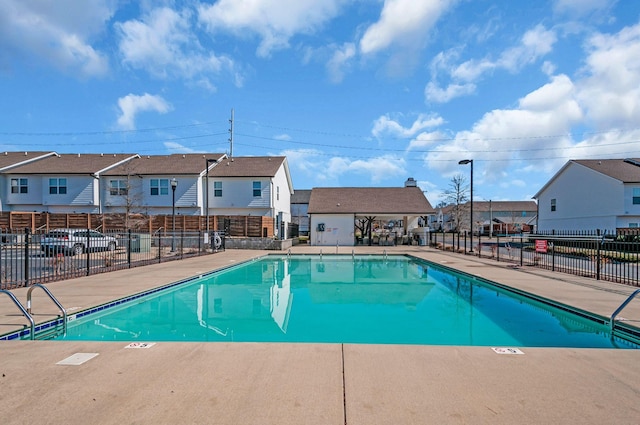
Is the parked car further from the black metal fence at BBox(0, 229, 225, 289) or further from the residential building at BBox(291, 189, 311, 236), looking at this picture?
the residential building at BBox(291, 189, 311, 236)

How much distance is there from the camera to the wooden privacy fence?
25.6 m

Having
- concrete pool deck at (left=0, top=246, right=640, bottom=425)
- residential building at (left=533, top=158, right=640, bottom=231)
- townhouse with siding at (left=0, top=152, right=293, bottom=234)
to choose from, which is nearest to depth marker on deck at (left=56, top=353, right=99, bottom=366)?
concrete pool deck at (left=0, top=246, right=640, bottom=425)

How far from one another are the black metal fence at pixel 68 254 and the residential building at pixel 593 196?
30253 mm

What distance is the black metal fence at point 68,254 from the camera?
9.13 metres

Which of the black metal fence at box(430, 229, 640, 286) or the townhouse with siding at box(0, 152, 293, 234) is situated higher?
the townhouse with siding at box(0, 152, 293, 234)

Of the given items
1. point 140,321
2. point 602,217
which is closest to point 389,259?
point 140,321

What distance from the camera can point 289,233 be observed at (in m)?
32.1

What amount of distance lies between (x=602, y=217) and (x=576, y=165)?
18.3 ft

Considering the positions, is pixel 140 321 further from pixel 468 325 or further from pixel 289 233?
pixel 289 233

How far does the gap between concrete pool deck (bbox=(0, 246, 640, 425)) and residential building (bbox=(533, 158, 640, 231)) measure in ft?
97.6

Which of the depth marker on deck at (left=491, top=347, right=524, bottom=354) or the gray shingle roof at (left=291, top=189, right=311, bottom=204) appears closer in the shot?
the depth marker on deck at (left=491, top=347, right=524, bottom=354)

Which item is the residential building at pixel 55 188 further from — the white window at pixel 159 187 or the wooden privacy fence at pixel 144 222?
the white window at pixel 159 187

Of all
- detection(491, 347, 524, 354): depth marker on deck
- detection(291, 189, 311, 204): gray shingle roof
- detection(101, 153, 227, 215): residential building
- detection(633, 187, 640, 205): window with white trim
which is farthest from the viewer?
detection(291, 189, 311, 204): gray shingle roof

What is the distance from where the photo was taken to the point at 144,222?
25.0m
